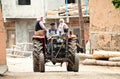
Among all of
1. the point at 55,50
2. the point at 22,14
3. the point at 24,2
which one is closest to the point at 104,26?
the point at 55,50

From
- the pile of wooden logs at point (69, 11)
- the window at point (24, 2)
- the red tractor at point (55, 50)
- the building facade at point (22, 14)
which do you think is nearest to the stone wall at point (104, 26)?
the red tractor at point (55, 50)

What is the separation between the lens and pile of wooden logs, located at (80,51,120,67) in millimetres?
22686

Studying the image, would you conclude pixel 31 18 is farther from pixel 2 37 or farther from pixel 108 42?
pixel 2 37

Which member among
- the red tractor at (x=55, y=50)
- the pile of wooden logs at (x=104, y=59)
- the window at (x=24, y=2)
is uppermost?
the window at (x=24, y=2)

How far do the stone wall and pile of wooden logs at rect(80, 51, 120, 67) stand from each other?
148 cm

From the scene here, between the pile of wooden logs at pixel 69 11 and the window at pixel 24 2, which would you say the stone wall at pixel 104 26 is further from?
the window at pixel 24 2

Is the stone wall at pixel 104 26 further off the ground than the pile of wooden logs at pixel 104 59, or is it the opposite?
the stone wall at pixel 104 26

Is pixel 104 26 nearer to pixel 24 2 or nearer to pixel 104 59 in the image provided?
pixel 104 59

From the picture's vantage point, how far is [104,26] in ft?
85.1

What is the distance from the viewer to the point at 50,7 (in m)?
40.4

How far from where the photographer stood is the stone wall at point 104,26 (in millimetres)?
25344

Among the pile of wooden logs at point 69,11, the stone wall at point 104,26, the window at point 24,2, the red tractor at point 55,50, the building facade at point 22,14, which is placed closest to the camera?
the red tractor at point 55,50

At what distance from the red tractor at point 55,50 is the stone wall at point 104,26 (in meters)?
8.68

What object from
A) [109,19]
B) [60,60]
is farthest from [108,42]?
[60,60]
